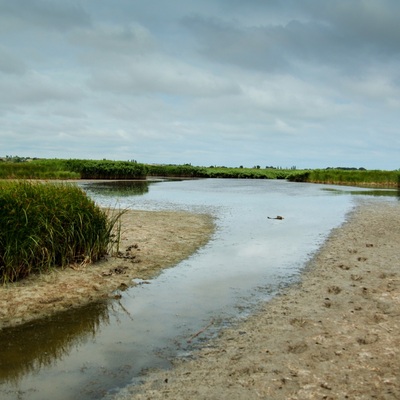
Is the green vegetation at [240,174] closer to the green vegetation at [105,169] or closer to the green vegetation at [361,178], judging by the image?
the green vegetation at [361,178]

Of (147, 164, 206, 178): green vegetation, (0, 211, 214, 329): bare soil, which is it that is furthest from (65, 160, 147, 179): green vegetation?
(0, 211, 214, 329): bare soil

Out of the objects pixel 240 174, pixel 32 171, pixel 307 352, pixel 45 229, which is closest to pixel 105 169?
pixel 32 171

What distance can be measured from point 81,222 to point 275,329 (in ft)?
18.1

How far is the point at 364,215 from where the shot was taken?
23.9 m

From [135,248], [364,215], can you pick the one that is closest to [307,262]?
[135,248]

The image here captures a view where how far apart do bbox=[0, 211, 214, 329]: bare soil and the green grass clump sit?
1.01ft

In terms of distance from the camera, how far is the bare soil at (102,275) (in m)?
8.01

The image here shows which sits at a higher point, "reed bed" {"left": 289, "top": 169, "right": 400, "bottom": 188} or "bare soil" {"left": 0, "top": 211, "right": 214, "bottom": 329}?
"reed bed" {"left": 289, "top": 169, "right": 400, "bottom": 188}

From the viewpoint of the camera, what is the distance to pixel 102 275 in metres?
10.1

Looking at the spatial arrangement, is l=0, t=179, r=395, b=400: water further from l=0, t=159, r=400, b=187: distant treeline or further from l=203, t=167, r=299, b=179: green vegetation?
l=203, t=167, r=299, b=179: green vegetation

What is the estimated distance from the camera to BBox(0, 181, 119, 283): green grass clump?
8.97 meters

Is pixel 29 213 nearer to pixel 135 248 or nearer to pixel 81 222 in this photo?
pixel 81 222

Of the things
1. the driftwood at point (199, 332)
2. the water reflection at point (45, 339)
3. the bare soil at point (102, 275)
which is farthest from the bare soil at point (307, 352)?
the bare soil at point (102, 275)

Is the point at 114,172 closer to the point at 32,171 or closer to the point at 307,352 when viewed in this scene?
the point at 32,171
